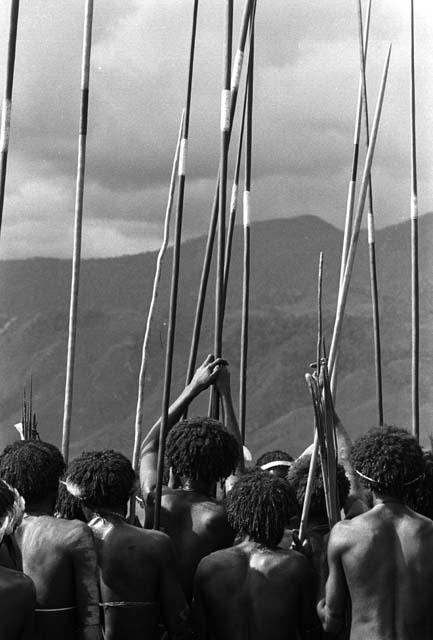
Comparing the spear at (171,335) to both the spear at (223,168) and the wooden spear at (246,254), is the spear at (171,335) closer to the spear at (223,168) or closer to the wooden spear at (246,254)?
the spear at (223,168)

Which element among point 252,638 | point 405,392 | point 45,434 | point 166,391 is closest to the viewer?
point 252,638

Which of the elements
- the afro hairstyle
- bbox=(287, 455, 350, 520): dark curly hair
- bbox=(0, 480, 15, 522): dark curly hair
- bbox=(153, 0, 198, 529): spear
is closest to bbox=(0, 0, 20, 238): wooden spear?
bbox=(153, 0, 198, 529): spear

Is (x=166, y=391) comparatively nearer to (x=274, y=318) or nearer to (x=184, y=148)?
(x=184, y=148)

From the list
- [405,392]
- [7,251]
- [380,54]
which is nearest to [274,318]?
[405,392]

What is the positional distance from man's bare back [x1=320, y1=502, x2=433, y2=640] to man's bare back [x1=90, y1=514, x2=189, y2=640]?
55cm

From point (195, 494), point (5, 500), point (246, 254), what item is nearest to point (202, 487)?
point (195, 494)

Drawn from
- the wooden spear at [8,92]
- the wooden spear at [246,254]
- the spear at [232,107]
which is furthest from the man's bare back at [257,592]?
the wooden spear at [246,254]

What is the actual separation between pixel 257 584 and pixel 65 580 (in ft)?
2.10

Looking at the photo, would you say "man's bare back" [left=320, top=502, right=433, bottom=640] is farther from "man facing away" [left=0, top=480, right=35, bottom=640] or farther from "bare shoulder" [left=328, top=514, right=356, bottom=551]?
"man facing away" [left=0, top=480, right=35, bottom=640]

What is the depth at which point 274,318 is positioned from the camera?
52.6 meters

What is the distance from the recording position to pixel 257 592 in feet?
12.8

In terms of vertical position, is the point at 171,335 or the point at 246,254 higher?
the point at 246,254

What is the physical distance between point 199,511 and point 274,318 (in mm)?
48211

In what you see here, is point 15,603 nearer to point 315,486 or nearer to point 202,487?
point 202,487
